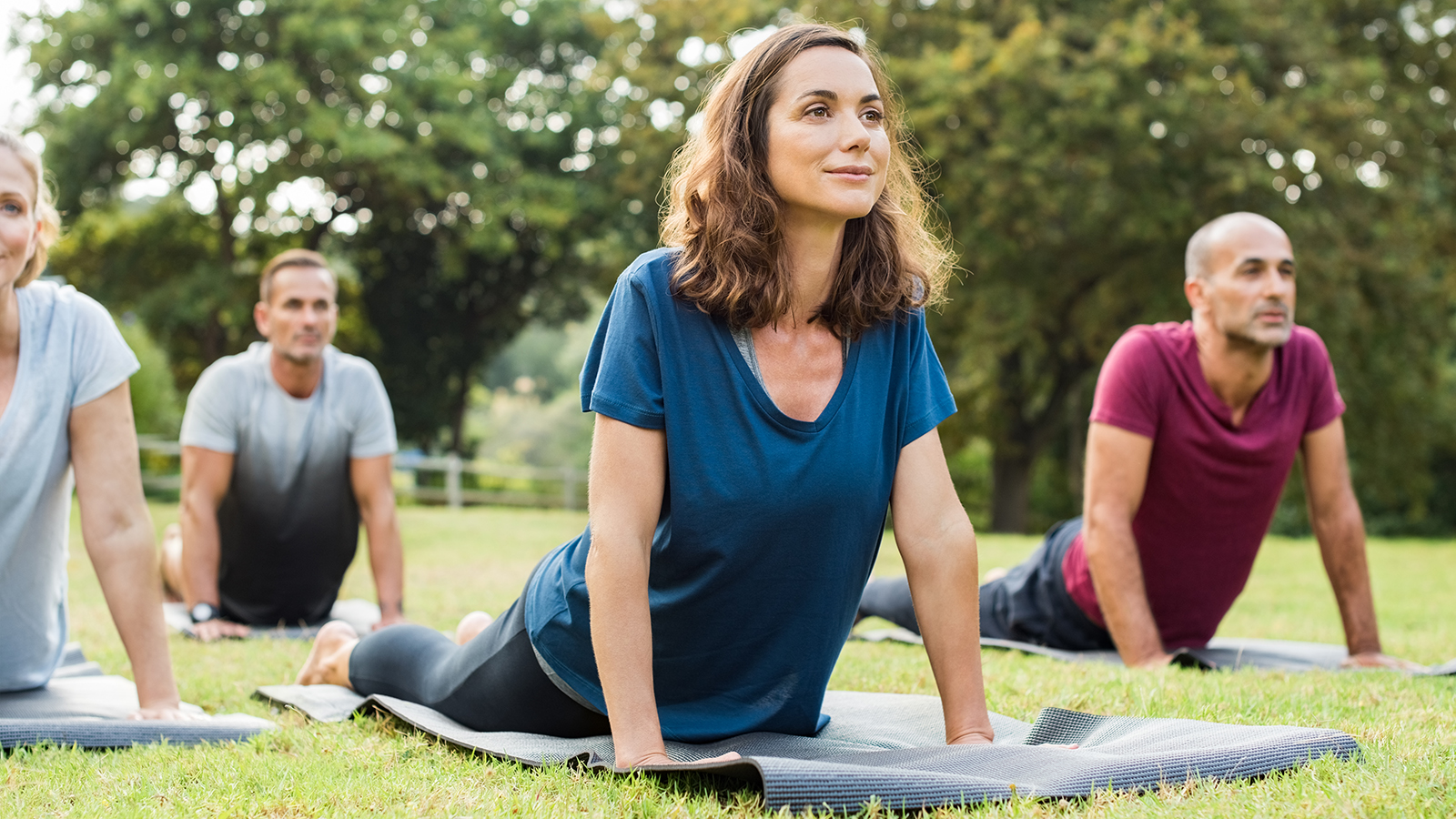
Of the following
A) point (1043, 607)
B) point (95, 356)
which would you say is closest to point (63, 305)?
point (95, 356)

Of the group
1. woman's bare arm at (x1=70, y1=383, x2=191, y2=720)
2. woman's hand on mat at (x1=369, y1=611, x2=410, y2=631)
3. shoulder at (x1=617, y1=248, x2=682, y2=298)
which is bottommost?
woman's hand on mat at (x1=369, y1=611, x2=410, y2=631)

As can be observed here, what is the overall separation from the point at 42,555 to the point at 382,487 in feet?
9.81

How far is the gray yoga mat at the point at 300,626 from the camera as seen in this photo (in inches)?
251

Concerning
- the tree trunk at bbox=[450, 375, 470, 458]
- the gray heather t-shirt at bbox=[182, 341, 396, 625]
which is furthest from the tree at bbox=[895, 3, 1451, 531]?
the tree trunk at bbox=[450, 375, 470, 458]

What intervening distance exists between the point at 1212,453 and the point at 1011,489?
17.4 metres

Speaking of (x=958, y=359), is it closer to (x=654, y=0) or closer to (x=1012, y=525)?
(x=1012, y=525)

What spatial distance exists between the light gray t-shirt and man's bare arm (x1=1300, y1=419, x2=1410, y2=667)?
4.48 m

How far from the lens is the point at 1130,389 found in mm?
5043

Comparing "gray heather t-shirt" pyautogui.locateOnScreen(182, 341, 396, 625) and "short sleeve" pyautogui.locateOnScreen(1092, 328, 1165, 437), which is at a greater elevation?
"short sleeve" pyautogui.locateOnScreen(1092, 328, 1165, 437)

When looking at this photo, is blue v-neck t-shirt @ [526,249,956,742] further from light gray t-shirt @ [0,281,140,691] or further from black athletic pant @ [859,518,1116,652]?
black athletic pant @ [859,518,1116,652]

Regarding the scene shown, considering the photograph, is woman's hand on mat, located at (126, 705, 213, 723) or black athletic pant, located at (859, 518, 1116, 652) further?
black athletic pant, located at (859, 518, 1116, 652)

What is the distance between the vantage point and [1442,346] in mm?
20062

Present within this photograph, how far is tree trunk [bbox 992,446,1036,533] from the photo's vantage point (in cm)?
2198

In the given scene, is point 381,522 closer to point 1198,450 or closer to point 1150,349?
point 1150,349
